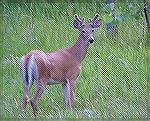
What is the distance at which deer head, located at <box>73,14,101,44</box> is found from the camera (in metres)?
5.88

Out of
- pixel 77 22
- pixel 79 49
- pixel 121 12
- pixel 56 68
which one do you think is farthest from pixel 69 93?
pixel 121 12

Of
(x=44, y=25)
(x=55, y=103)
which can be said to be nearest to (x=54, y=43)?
(x=44, y=25)

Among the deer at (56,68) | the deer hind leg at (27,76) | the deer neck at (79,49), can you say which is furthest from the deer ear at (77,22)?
the deer hind leg at (27,76)

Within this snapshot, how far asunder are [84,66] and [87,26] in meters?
0.38

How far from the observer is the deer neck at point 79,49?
610cm

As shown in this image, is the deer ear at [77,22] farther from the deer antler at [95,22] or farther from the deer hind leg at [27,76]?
the deer hind leg at [27,76]

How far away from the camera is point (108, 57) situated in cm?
581

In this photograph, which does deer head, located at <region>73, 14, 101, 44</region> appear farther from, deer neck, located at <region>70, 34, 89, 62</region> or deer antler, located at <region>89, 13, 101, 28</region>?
deer neck, located at <region>70, 34, 89, 62</region>

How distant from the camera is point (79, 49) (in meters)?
6.17

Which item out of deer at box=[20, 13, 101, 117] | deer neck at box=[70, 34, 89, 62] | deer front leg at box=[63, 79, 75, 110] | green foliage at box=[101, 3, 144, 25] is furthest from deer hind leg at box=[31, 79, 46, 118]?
green foliage at box=[101, 3, 144, 25]

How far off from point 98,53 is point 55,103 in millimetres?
606

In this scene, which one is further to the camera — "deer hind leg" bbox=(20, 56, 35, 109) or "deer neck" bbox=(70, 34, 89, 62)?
"deer neck" bbox=(70, 34, 89, 62)

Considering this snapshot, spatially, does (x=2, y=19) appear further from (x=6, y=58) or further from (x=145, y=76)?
(x=145, y=76)

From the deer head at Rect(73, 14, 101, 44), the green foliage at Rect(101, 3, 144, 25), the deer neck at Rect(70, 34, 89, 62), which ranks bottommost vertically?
the deer neck at Rect(70, 34, 89, 62)
